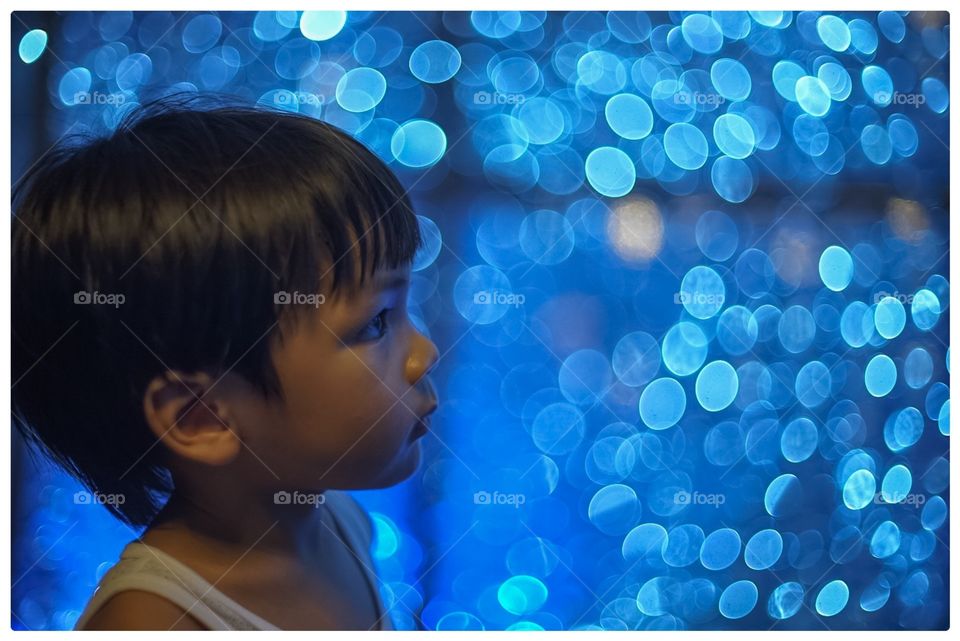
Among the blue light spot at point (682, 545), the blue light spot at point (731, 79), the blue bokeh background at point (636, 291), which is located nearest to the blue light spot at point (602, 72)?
the blue bokeh background at point (636, 291)

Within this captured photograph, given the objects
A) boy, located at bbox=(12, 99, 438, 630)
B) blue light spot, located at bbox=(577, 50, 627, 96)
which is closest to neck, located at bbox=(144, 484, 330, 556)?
boy, located at bbox=(12, 99, 438, 630)

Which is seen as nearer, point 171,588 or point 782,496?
point 171,588

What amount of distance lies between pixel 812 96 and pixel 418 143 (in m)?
0.48

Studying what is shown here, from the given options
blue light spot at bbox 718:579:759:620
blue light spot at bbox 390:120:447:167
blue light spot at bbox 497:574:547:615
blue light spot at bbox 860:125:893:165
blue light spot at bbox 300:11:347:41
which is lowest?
blue light spot at bbox 497:574:547:615

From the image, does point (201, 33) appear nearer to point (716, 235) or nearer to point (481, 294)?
point (481, 294)

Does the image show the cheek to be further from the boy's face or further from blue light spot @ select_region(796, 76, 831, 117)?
blue light spot @ select_region(796, 76, 831, 117)

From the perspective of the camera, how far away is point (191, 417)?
2.86 ft

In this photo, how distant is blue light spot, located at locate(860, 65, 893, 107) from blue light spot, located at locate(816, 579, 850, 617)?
58 cm

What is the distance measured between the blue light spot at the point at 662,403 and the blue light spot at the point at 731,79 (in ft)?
1.14

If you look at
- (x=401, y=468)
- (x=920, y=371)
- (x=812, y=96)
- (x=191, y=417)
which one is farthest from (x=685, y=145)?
(x=191, y=417)

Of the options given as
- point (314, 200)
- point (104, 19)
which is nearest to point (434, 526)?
point (314, 200)

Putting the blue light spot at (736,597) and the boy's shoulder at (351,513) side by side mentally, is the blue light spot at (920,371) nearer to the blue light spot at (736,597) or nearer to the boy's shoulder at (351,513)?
the blue light spot at (736,597)

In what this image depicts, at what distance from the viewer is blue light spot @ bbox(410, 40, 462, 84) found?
103 cm

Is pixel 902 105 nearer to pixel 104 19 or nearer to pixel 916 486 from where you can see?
pixel 916 486
